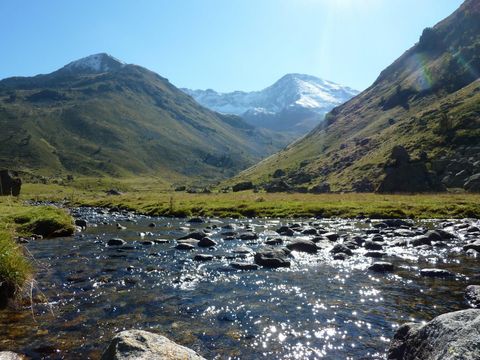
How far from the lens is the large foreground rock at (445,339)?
9195 mm

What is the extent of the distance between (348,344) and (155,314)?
8740 mm

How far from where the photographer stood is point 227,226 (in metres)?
53.5

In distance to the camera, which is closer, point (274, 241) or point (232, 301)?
point (232, 301)

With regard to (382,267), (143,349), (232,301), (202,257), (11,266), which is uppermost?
(11,266)

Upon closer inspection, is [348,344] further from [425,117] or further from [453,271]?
[425,117]

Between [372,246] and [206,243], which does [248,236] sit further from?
[372,246]

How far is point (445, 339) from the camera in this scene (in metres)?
10.1

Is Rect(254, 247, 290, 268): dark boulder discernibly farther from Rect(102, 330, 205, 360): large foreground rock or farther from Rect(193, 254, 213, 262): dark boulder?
Rect(102, 330, 205, 360): large foreground rock

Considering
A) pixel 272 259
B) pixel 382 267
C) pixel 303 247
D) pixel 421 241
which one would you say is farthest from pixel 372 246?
pixel 272 259

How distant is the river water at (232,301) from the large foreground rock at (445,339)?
2543 millimetres

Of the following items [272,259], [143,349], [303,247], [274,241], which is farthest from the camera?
[274,241]

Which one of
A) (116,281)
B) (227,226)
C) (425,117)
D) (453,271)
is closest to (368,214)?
(227,226)

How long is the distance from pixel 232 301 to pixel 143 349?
38.2ft

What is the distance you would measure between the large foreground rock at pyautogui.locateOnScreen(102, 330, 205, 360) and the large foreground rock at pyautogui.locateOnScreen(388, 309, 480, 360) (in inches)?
240
